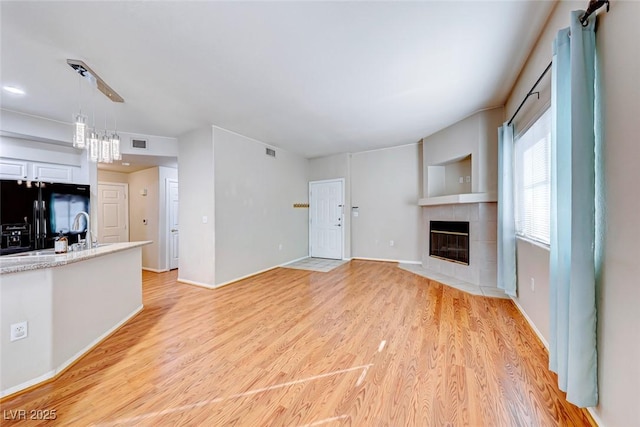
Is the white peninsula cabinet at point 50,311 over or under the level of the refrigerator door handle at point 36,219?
under

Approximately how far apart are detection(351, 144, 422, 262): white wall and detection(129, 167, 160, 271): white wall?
4.53 meters

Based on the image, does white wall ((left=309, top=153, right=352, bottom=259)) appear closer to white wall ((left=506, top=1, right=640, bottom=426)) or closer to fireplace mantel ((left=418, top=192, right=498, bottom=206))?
fireplace mantel ((left=418, top=192, right=498, bottom=206))

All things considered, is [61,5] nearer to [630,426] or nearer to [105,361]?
[105,361]

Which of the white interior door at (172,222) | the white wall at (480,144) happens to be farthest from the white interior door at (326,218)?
the white interior door at (172,222)

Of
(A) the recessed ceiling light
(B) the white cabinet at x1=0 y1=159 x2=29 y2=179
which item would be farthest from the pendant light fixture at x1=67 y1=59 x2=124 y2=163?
(B) the white cabinet at x1=0 y1=159 x2=29 y2=179

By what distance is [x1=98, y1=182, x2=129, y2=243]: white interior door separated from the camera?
5.37 m

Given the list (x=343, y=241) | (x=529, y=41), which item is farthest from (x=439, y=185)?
(x=529, y=41)

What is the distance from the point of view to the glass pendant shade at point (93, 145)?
7.84 feet

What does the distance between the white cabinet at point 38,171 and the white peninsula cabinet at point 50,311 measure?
2.30 meters

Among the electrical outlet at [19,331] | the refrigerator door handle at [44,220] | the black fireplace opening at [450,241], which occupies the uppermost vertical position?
the refrigerator door handle at [44,220]

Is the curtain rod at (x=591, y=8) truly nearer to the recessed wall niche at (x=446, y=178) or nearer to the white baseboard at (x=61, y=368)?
the recessed wall niche at (x=446, y=178)

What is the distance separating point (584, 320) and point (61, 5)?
3753 mm

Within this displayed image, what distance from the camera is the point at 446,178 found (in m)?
4.92

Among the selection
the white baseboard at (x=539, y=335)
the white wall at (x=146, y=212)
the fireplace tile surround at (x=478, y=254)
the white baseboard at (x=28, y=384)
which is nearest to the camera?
the white baseboard at (x=539, y=335)
